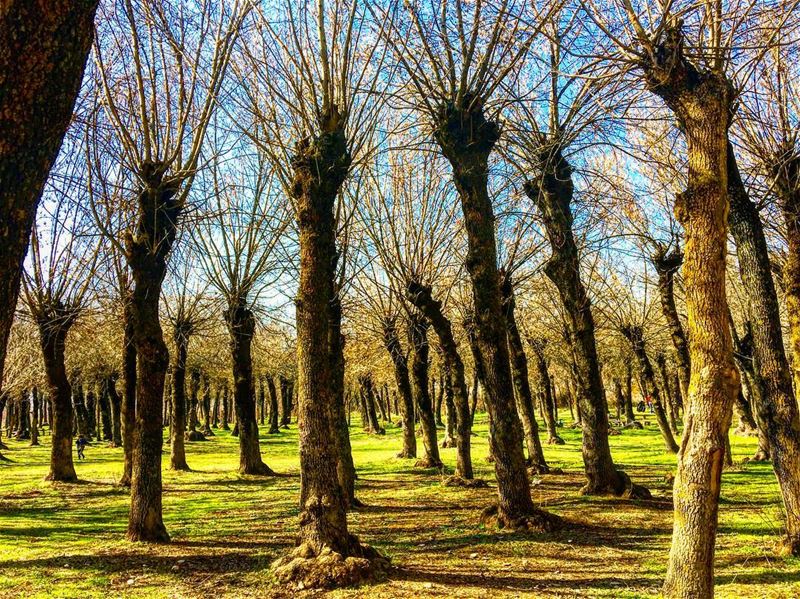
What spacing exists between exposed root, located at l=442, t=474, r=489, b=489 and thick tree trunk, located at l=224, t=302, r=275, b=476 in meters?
7.04

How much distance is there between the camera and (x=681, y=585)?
14.8 feet

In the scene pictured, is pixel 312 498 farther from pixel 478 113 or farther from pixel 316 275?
pixel 478 113

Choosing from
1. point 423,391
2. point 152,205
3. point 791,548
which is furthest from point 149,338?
point 423,391

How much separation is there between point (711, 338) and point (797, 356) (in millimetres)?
5328

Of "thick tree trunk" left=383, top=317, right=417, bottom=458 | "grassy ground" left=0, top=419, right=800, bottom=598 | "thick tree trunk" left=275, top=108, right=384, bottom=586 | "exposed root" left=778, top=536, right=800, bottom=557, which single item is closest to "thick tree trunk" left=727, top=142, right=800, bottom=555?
"exposed root" left=778, top=536, right=800, bottom=557

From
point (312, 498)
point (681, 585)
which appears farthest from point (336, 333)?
point (681, 585)

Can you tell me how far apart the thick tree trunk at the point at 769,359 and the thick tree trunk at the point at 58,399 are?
56.0 feet

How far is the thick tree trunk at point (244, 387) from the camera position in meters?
19.0

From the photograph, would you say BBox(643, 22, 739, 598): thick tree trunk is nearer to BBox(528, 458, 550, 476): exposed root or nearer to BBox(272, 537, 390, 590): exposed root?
BBox(272, 537, 390, 590): exposed root

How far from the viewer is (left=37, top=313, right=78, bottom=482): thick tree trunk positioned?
57.3 ft

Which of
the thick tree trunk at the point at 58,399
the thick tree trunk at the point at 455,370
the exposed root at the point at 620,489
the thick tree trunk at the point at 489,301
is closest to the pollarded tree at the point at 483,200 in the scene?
the thick tree trunk at the point at 489,301

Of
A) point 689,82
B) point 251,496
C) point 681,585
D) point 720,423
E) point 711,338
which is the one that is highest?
point 689,82

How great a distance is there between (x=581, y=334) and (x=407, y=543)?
5.59m

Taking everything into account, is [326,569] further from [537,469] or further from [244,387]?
[244,387]
